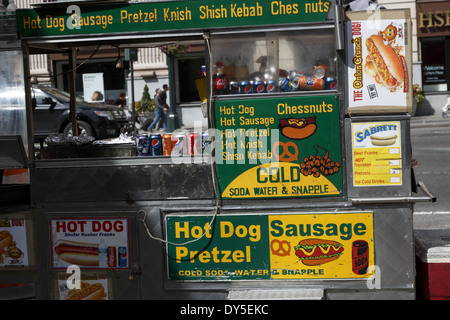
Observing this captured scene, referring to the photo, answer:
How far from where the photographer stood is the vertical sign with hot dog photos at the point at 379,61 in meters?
4.29

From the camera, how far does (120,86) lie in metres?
26.1

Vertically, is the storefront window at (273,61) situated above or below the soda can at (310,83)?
above

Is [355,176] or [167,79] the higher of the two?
[167,79]

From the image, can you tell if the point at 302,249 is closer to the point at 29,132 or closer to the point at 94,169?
the point at 94,169

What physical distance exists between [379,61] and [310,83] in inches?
19.4

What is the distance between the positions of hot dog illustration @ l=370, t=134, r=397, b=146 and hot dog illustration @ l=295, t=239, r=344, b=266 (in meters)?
0.76

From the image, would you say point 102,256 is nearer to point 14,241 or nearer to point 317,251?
point 14,241

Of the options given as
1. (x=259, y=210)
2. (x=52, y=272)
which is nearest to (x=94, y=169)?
(x=52, y=272)

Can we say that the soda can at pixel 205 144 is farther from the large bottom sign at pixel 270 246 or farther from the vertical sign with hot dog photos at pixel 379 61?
the vertical sign with hot dog photos at pixel 379 61

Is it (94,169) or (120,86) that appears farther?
(120,86)

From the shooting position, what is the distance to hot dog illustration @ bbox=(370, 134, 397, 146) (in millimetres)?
4355

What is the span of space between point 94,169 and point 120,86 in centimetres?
2194

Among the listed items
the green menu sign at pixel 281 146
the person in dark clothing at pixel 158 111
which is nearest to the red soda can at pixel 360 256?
the green menu sign at pixel 281 146

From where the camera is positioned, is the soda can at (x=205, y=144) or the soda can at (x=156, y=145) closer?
the soda can at (x=205, y=144)
